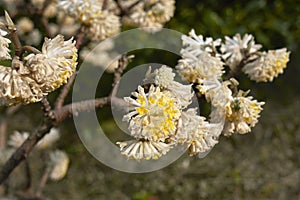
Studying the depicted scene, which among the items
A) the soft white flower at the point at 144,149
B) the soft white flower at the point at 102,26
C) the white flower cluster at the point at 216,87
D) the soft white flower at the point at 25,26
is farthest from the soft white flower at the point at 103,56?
the soft white flower at the point at 144,149

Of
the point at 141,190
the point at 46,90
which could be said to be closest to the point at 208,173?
the point at 141,190

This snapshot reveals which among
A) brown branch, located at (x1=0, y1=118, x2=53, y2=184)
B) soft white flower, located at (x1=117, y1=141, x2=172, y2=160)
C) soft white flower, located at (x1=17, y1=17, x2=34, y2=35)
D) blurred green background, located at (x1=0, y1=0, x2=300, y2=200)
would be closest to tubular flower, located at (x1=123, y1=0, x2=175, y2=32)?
brown branch, located at (x1=0, y1=118, x2=53, y2=184)

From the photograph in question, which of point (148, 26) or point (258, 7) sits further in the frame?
point (258, 7)

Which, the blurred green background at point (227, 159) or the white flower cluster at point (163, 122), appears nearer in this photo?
the white flower cluster at point (163, 122)

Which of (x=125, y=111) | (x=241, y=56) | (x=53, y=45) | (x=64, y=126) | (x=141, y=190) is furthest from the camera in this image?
(x=64, y=126)

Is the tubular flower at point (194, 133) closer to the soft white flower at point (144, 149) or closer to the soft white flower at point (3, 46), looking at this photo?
the soft white flower at point (144, 149)

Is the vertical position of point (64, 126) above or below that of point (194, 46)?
below

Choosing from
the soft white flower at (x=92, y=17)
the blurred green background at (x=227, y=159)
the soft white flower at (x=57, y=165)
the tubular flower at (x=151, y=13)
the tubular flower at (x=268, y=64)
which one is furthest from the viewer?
the blurred green background at (x=227, y=159)

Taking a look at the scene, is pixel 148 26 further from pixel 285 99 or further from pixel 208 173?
pixel 285 99
